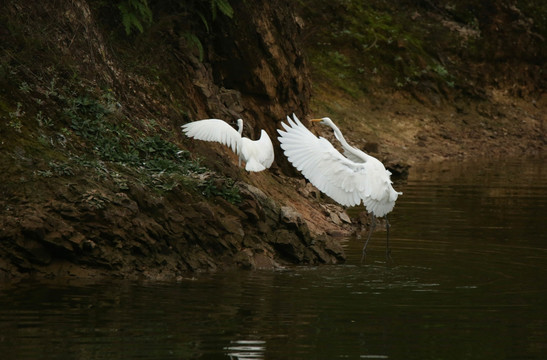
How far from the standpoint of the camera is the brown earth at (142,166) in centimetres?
1093

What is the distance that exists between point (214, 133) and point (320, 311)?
5140 mm

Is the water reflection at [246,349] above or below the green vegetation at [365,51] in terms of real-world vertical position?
below

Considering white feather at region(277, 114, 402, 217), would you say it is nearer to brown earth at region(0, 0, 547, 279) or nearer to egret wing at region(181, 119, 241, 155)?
brown earth at region(0, 0, 547, 279)

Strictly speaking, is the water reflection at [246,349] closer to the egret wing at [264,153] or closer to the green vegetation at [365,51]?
the egret wing at [264,153]

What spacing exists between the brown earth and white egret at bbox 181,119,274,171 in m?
0.40

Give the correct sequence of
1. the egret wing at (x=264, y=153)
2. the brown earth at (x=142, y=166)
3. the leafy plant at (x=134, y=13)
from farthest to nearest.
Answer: the leafy plant at (x=134, y=13), the egret wing at (x=264, y=153), the brown earth at (x=142, y=166)

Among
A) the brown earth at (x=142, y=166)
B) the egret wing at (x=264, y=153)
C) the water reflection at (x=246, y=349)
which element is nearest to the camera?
the water reflection at (x=246, y=349)

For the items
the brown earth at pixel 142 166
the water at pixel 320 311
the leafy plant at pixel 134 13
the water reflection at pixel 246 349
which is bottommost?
the water reflection at pixel 246 349

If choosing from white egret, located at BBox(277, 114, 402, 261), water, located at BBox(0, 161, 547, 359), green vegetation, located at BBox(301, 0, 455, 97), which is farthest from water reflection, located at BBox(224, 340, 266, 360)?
green vegetation, located at BBox(301, 0, 455, 97)

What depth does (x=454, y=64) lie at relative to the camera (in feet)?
121

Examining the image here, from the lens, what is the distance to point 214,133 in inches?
547

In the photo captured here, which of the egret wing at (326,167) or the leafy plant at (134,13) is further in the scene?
the leafy plant at (134,13)

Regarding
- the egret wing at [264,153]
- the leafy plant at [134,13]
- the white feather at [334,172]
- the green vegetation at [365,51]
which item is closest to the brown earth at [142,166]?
the leafy plant at [134,13]

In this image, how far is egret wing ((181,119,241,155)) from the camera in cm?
1386
